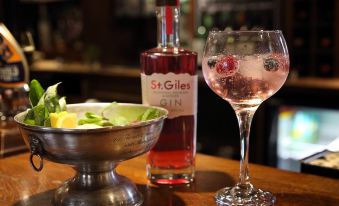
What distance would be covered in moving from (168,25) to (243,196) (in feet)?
1.14

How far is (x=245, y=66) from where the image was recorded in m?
0.74

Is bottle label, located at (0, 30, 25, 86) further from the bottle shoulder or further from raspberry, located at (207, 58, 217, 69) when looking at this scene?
raspberry, located at (207, 58, 217, 69)

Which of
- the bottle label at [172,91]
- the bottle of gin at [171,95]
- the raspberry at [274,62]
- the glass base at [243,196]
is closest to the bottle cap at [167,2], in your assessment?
the bottle of gin at [171,95]

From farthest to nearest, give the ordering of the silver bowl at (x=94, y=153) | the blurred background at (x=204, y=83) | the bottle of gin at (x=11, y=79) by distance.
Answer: the blurred background at (x=204, y=83), the bottle of gin at (x=11, y=79), the silver bowl at (x=94, y=153)

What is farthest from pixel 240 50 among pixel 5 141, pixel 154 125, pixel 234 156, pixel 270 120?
pixel 234 156

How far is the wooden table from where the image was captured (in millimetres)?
792

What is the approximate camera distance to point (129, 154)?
739 millimetres

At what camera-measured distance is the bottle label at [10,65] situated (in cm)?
133

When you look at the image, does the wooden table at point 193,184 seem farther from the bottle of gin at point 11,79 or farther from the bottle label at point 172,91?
the bottle of gin at point 11,79

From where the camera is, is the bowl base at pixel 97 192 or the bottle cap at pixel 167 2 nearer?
the bowl base at pixel 97 192

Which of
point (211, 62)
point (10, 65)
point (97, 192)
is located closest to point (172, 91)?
point (211, 62)

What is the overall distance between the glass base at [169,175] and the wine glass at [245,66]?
13 cm

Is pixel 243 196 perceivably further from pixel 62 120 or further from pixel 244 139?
pixel 62 120

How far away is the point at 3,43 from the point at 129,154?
747mm
